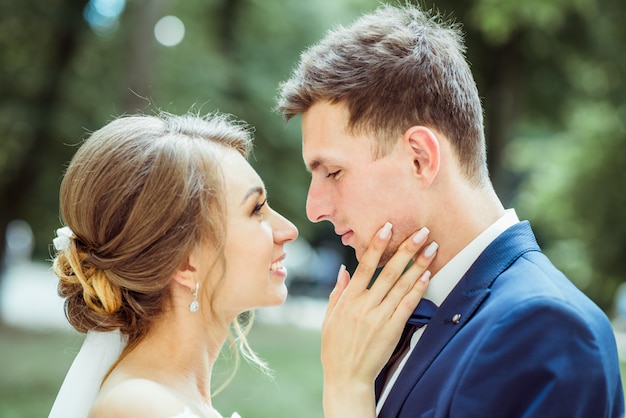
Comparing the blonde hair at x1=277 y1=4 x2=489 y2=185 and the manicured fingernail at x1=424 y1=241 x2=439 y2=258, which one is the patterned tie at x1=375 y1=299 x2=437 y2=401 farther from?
the blonde hair at x1=277 y1=4 x2=489 y2=185

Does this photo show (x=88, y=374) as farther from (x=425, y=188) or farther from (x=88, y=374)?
(x=425, y=188)

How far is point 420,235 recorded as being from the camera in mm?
2223

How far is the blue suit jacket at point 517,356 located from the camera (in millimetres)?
1746

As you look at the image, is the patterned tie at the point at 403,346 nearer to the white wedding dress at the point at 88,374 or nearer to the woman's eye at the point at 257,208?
the woman's eye at the point at 257,208

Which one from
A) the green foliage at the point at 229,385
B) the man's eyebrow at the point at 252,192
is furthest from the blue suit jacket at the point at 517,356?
the green foliage at the point at 229,385

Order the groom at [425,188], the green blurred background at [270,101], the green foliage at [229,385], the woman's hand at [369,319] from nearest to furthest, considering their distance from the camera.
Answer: the groom at [425,188] → the woman's hand at [369,319] → the green foliage at [229,385] → the green blurred background at [270,101]

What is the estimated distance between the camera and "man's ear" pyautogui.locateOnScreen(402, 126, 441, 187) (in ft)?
7.22

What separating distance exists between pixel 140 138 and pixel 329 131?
0.60m

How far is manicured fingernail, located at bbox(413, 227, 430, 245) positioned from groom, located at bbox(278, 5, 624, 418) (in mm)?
48

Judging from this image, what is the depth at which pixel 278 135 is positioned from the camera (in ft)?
47.3

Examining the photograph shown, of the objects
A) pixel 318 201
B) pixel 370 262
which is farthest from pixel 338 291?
pixel 318 201

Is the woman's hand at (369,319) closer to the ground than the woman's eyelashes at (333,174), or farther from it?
closer to the ground

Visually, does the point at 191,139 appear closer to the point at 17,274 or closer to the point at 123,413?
the point at 123,413

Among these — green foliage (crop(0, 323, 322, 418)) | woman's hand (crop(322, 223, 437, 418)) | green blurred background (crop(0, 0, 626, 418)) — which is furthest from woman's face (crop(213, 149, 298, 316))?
green foliage (crop(0, 323, 322, 418))
